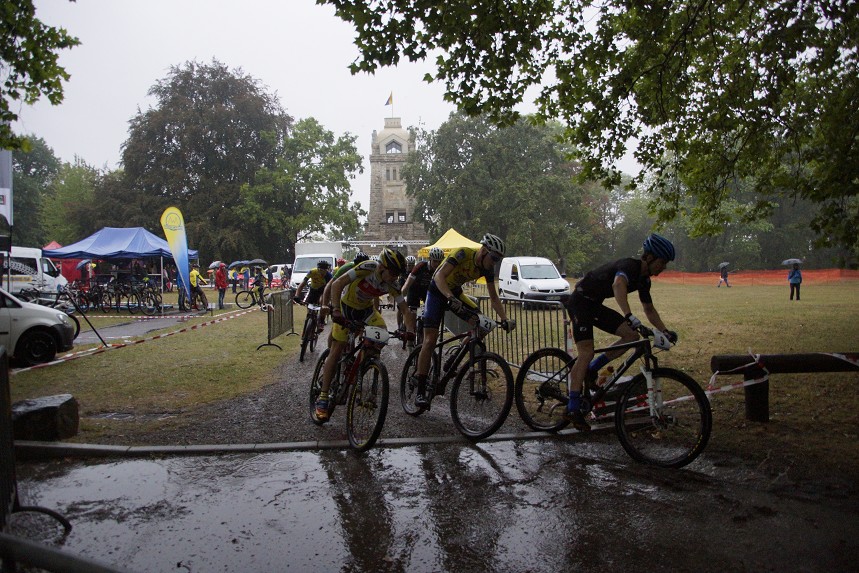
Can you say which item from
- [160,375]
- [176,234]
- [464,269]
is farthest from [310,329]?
[176,234]

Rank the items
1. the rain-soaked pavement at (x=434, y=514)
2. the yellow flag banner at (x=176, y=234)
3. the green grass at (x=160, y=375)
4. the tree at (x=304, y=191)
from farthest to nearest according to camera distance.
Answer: the tree at (x=304, y=191), the yellow flag banner at (x=176, y=234), the green grass at (x=160, y=375), the rain-soaked pavement at (x=434, y=514)

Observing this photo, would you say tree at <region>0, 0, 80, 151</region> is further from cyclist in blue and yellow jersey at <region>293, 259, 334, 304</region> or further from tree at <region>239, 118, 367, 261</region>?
tree at <region>239, 118, 367, 261</region>

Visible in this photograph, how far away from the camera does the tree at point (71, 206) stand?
49.1 metres

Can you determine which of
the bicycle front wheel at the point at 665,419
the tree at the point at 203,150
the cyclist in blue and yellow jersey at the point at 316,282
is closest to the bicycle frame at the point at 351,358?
the bicycle front wheel at the point at 665,419

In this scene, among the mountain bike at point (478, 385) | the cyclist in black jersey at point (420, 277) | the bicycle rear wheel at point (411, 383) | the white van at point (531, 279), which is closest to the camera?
the mountain bike at point (478, 385)

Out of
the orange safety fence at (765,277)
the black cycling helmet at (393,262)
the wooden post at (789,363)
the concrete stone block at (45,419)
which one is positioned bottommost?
the orange safety fence at (765,277)

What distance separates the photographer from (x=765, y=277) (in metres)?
45.7

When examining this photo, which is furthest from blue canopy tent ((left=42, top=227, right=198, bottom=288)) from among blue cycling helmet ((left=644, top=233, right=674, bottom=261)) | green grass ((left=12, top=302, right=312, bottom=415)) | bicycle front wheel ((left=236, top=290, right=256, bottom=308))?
blue cycling helmet ((left=644, top=233, right=674, bottom=261))

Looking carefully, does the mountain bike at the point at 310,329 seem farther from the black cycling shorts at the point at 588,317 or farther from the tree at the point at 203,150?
the tree at the point at 203,150

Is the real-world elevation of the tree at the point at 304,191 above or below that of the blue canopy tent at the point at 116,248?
above

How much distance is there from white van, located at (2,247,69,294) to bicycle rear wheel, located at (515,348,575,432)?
75.4 ft

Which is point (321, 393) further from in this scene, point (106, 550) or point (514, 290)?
point (514, 290)

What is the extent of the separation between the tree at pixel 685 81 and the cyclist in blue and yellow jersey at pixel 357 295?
3494 millimetres

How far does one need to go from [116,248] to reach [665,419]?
2513 centimetres
